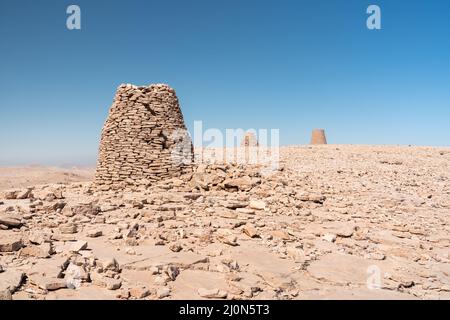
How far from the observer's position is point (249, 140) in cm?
2566

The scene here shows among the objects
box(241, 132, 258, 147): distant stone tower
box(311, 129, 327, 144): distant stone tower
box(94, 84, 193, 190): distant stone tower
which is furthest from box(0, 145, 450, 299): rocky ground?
box(311, 129, 327, 144): distant stone tower

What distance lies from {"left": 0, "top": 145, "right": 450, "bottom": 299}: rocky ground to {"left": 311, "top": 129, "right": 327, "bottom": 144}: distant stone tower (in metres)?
18.2

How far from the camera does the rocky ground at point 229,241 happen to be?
4.59 meters

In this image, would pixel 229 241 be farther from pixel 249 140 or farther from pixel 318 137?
pixel 318 137

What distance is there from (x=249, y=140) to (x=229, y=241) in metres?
19.8

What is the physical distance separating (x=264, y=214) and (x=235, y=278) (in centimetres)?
345

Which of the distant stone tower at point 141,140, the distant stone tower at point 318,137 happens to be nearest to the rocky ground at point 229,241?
the distant stone tower at point 141,140

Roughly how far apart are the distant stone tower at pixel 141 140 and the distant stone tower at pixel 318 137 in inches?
817

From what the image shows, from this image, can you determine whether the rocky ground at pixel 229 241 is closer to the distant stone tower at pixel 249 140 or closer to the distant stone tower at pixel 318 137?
the distant stone tower at pixel 249 140

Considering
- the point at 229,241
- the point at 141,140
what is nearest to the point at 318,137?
the point at 141,140

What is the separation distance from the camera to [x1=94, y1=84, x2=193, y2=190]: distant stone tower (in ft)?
34.7

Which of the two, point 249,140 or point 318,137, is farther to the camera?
point 318,137
